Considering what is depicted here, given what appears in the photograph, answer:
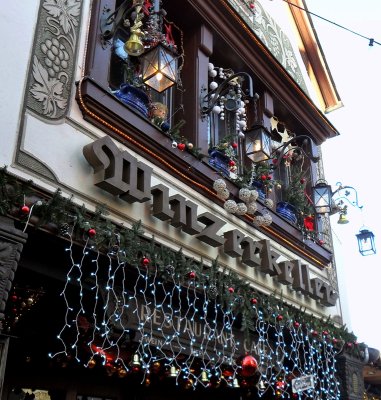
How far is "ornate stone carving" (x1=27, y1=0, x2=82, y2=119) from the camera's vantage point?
593cm

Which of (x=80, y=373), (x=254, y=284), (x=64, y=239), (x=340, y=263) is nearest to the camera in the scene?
(x=64, y=239)

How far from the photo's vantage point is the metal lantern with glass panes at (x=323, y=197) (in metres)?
10.8

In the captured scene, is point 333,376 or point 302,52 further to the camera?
point 302,52

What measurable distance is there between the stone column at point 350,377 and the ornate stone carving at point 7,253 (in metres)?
7.28

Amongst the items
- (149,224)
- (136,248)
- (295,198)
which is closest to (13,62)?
(136,248)

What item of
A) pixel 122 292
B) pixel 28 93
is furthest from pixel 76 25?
pixel 122 292

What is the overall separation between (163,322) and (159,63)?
3175mm

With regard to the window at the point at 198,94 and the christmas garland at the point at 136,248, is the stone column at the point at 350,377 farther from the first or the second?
the window at the point at 198,94

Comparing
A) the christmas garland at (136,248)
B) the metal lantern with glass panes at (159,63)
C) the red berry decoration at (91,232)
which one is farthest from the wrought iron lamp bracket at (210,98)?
the red berry decoration at (91,232)

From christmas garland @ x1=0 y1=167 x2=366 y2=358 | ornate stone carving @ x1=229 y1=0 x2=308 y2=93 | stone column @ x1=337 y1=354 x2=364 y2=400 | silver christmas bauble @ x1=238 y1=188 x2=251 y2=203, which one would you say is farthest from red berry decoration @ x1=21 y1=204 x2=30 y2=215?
ornate stone carving @ x1=229 y1=0 x2=308 y2=93

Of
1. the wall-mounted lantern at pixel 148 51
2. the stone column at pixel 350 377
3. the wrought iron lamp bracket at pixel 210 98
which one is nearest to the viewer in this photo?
the wall-mounted lantern at pixel 148 51

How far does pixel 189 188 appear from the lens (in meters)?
7.81

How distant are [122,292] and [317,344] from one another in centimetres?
459

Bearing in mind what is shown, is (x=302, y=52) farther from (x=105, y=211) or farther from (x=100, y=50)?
(x=105, y=211)
